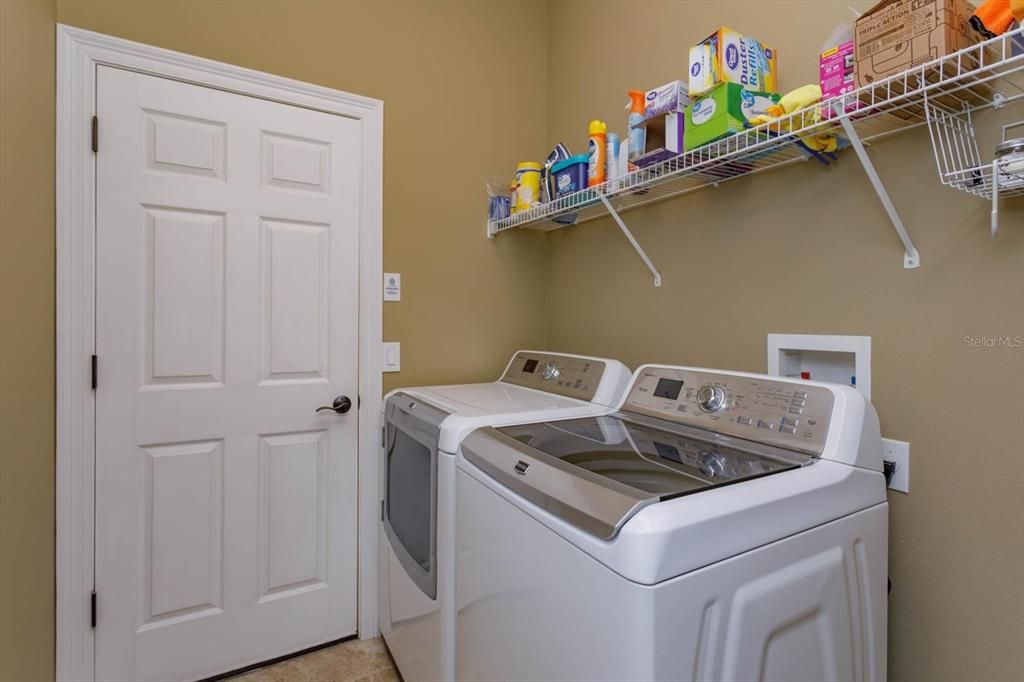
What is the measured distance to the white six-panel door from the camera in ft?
5.35

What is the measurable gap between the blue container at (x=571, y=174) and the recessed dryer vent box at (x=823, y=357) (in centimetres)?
84

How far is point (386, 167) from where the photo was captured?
2.05 meters

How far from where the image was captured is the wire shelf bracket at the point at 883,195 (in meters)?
1.04

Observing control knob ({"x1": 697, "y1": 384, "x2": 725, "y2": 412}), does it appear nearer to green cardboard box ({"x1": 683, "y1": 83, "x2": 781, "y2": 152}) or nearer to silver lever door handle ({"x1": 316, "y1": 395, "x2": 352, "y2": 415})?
green cardboard box ({"x1": 683, "y1": 83, "x2": 781, "y2": 152})

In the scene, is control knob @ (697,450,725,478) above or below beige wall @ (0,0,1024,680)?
below

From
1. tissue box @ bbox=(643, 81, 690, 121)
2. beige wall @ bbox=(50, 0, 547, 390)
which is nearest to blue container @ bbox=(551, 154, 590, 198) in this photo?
tissue box @ bbox=(643, 81, 690, 121)

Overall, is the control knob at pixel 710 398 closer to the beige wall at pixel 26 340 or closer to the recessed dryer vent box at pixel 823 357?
the recessed dryer vent box at pixel 823 357

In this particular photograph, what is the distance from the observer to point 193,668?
1.73 m

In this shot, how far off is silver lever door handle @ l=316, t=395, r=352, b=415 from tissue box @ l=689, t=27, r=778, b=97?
62.4 inches

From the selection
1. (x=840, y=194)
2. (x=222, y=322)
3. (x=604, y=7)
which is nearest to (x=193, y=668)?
(x=222, y=322)

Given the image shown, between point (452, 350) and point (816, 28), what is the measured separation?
165cm

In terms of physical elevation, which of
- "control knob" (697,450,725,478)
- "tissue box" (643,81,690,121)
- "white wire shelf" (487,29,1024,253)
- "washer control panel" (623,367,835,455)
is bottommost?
"control knob" (697,450,725,478)

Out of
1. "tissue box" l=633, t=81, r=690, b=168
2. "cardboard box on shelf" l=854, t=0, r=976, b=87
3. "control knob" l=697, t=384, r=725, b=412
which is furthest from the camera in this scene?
"tissue box" l=633, t=81, r=690, b=168

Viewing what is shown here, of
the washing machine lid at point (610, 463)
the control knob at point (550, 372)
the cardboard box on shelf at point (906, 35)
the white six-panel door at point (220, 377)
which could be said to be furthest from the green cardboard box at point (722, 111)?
the white six-panel door at point (220, 377)
